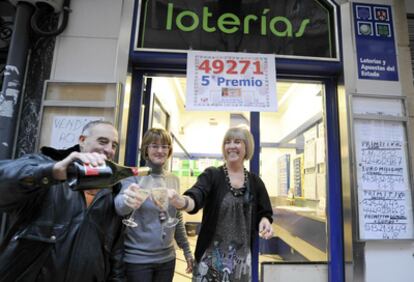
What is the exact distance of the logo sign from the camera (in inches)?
76.9

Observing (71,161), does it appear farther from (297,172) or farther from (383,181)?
(297,172)

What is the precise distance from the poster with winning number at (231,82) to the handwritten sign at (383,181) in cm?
74

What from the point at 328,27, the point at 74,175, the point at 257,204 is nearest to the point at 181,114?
the point at 328,27

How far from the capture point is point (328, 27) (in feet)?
6.77

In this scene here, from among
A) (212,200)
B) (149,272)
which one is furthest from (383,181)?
(149,272)

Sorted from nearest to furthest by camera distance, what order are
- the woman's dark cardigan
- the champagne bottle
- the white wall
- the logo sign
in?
the champagne bottle < the woman's dark cardigan < the white wall < the logo sign

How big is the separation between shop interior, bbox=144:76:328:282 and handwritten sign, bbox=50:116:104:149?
1.96 feet

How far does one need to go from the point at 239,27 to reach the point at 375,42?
1099 mm

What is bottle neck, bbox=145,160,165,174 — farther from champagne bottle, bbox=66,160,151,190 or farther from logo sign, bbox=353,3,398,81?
logo sign, bbox=353,3,398,81

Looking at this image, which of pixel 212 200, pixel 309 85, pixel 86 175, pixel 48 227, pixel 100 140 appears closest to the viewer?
pixel 86 175

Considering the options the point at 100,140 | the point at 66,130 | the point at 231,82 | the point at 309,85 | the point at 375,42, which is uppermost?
the point at 375,42

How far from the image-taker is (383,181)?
1811mm

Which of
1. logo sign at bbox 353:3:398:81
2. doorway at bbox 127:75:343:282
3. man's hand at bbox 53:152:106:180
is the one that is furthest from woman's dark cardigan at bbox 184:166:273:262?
logo sign at bbox 353:3:398:81

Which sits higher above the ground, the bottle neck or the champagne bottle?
the bottle neck
